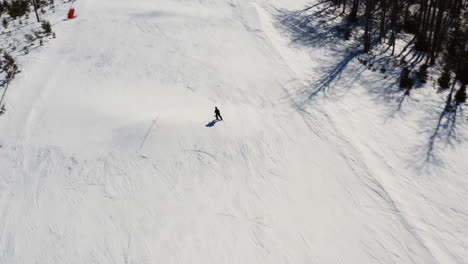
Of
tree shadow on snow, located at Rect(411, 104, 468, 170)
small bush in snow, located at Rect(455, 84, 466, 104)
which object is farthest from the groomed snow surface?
small bush in snow, located at Rect(455, 84, 466, 104)

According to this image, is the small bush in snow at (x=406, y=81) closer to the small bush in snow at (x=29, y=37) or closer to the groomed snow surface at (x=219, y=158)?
the groomed snow surface at (x=219, y=158)

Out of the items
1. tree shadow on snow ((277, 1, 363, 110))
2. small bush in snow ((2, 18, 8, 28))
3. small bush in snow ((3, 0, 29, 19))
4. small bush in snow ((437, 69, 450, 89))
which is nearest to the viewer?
tree shadow on snow ((277, 1, 363, 110))

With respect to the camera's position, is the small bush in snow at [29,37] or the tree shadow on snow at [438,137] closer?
the tree shadow on snow at [438,137]

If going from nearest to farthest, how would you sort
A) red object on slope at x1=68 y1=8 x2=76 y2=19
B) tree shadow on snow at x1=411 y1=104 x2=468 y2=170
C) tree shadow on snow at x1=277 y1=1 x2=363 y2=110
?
tree shadow on snow at x1=411 y1=104 x2=468 y2=170, tree shadow on snow at x1=277 y1=1 x2=363 y2=110, red object on slope at x1=68 y1=8 x2=76 y2=19

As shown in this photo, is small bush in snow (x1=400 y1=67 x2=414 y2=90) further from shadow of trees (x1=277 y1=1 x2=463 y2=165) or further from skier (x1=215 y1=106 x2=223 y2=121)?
skier (x1=215 y1=106 x2=223 y2=121)

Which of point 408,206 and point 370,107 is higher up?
point 370,107

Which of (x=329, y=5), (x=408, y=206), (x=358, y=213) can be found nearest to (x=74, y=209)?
(x=358, y=213)

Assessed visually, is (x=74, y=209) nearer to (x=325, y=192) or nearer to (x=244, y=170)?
(x=244, y=170)

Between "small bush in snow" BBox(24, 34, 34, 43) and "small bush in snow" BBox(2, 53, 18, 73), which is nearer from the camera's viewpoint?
"small bush in snow" BBox(2, 53, 18, 73)

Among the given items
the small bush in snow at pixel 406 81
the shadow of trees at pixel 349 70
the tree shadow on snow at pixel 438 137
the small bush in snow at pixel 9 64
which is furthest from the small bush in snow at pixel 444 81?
the small bush in snow at pixel 9 64
